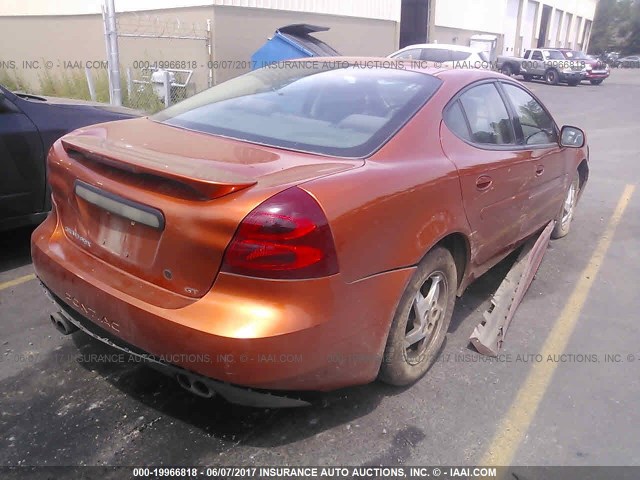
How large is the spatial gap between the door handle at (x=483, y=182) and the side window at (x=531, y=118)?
84 cm

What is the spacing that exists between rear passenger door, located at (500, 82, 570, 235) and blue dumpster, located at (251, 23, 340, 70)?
7.46 m

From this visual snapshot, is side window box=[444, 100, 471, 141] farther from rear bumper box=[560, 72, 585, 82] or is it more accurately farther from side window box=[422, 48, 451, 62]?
rear bumper box=[560, 72, 585, 82]

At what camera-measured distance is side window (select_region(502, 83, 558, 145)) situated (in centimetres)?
386

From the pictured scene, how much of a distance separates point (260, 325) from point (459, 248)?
1.44 meters

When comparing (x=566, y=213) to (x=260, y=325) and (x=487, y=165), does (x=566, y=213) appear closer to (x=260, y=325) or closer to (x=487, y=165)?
(x=487, y=165)

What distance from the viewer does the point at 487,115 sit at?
11.3 feet

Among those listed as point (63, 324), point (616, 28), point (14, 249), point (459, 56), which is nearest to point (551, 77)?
point (459, 56)

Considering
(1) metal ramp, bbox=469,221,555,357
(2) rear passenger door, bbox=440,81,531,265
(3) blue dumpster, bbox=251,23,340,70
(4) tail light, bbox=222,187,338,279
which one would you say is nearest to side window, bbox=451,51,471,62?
(3) blue dumpster, bbox=251,23,340,70

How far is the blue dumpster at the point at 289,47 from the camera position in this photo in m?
11.2

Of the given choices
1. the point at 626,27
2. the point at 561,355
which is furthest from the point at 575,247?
the point at 626,27

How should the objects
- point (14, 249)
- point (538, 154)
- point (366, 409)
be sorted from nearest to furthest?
point (366, 409)
point (538, 154)
point (14, 249)

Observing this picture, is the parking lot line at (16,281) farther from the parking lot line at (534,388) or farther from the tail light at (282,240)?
the parking lot line at (534,388)

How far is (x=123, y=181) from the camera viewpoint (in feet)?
7.54

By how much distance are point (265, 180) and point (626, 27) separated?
76829 millimetres
